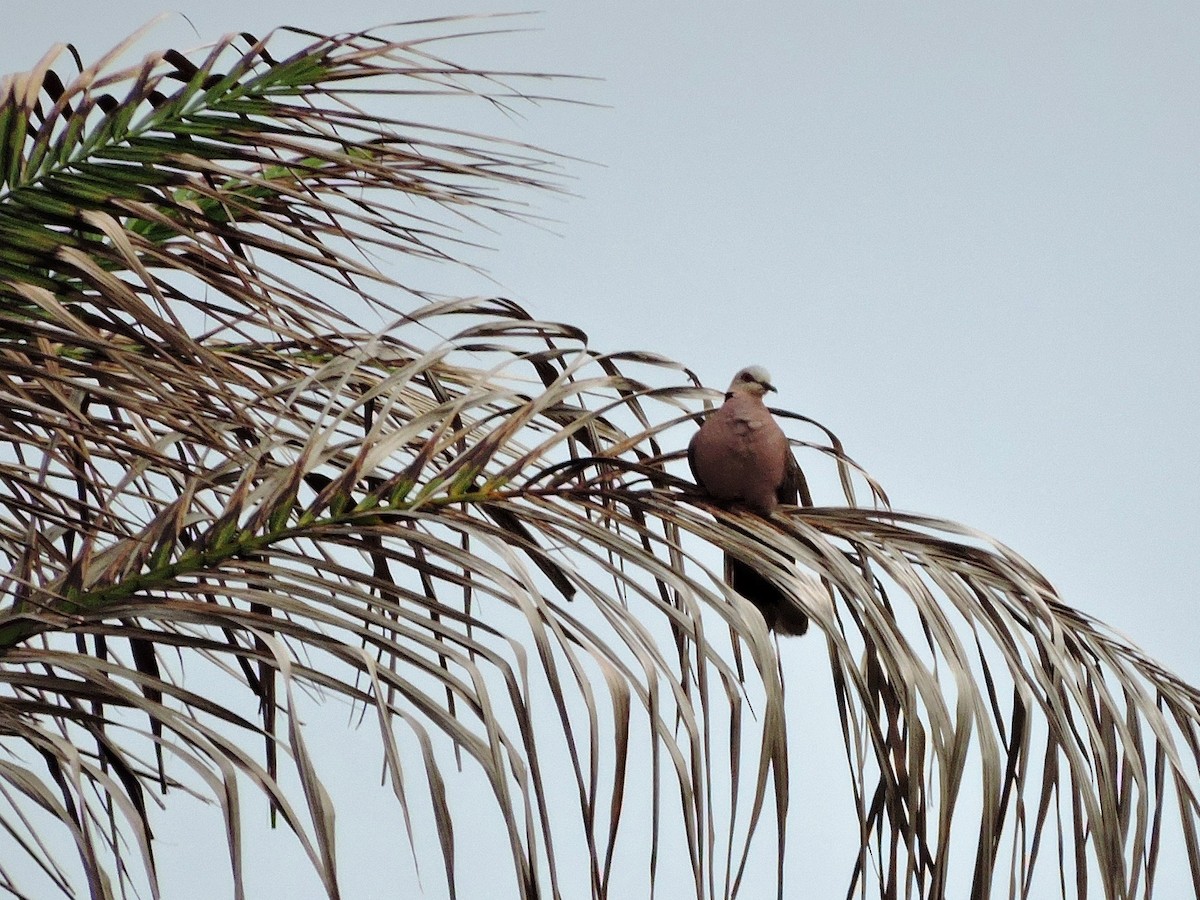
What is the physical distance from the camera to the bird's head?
116 inches

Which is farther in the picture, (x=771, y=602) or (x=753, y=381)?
(x=753, y=381)

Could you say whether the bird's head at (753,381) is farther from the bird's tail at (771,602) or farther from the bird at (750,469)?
the bird's tail at (771,602)

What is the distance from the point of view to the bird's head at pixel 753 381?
294 centimetres

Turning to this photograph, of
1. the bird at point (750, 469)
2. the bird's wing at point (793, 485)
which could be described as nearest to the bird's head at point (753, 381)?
the bird at point (750, 469)

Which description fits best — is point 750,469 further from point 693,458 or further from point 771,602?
point 771,602

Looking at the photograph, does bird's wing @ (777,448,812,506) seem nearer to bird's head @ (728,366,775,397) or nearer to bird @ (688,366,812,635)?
bird @ (688,366,812,635)

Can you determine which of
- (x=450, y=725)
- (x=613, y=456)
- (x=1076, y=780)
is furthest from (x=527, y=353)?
(x=1076, y=780)

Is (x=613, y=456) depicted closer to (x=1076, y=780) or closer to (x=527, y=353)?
(x=527, y=353)

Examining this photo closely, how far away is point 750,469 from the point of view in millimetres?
2535

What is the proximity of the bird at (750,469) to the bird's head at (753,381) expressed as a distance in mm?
88

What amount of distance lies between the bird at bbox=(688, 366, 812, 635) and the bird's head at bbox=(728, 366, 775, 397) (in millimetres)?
88

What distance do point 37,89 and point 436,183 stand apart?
675 millimetres

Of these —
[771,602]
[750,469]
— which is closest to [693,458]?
[750,469]

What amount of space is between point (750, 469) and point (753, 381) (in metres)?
0.47
